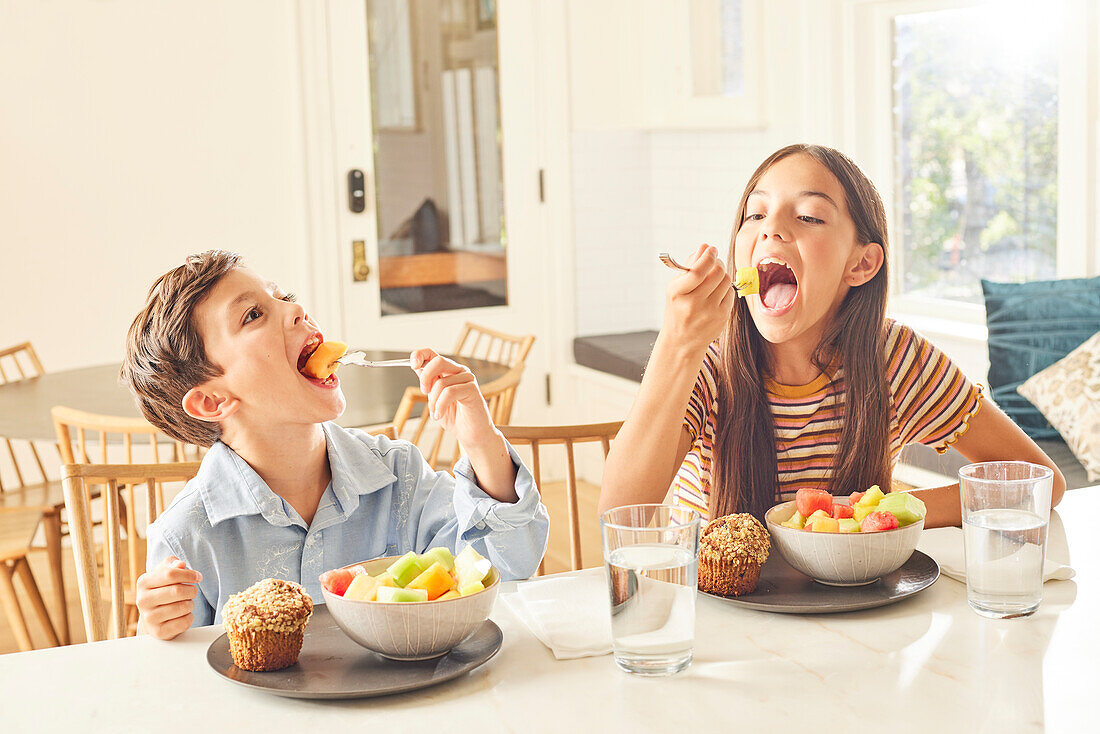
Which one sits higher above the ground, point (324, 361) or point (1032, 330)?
point (324, 361)

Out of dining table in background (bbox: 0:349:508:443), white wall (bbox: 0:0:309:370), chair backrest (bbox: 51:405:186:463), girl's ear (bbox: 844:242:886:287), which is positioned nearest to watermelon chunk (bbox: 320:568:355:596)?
girl's ear (bbox: 844:242:886:287)

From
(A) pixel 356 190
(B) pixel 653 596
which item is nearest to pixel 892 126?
(A) pixel 356 190

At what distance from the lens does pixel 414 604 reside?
97 centimetres

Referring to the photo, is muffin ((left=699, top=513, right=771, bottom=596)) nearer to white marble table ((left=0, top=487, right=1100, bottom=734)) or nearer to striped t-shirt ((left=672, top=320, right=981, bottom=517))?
white marble table ((left=0, top=487, right=1100, bottom=734))

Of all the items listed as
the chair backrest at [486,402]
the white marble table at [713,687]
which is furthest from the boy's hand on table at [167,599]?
the chair backrest at [486,402]

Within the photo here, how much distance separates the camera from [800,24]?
3961 millimetres

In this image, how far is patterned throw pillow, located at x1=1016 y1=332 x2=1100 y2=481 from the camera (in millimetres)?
2729

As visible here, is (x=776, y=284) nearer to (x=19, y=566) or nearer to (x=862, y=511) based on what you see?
(x=862, y=511)

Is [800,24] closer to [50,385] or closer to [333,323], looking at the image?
[333,323]

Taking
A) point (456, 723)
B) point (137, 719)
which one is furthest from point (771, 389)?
point (137, 719)

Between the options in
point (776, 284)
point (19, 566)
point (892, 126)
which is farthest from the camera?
point (892, 126)

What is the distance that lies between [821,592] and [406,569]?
425 millimetres

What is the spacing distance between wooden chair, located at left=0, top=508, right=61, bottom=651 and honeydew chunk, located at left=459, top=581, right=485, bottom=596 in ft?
6.76

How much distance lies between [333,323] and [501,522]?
10.7ft
